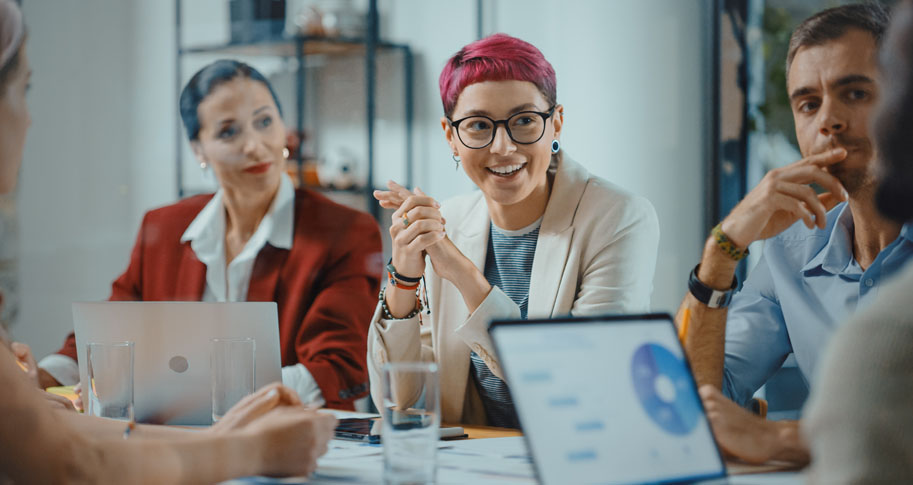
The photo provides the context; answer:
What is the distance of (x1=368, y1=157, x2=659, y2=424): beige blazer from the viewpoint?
2.05 m

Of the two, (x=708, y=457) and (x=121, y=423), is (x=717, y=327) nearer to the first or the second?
(x=708, y=457)

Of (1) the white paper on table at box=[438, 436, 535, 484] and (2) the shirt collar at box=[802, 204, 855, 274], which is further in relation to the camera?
(2) the shirt collar at box=[802, 204, 855, 274]

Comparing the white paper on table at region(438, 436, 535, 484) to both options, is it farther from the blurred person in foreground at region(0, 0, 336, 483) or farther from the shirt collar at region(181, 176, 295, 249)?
the shirt collar at region(181, 176, 295, 249)

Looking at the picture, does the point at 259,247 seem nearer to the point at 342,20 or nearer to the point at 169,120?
the point at 342,20

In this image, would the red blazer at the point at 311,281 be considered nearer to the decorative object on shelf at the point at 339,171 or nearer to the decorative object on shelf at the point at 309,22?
the decorative object on shelf at the point at 339,171

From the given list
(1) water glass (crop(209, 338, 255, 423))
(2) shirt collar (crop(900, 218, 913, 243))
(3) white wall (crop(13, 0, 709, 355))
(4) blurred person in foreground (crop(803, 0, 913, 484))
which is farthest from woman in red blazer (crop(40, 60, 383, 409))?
(4) blurred person in foreground (crop(803, 0, 913, 484))

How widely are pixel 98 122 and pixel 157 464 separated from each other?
3.44 meters

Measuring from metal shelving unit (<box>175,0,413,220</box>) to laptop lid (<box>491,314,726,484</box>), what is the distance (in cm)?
292

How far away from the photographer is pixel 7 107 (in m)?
1.21

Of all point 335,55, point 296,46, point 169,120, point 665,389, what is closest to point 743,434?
point 665,389

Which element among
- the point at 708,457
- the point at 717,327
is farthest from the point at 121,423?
the point at 717,327

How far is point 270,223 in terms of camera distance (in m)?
2.71

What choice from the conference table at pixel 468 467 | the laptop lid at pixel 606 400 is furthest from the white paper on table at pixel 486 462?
the laptop lid at pixel 606 400

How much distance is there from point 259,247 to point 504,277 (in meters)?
0.82
